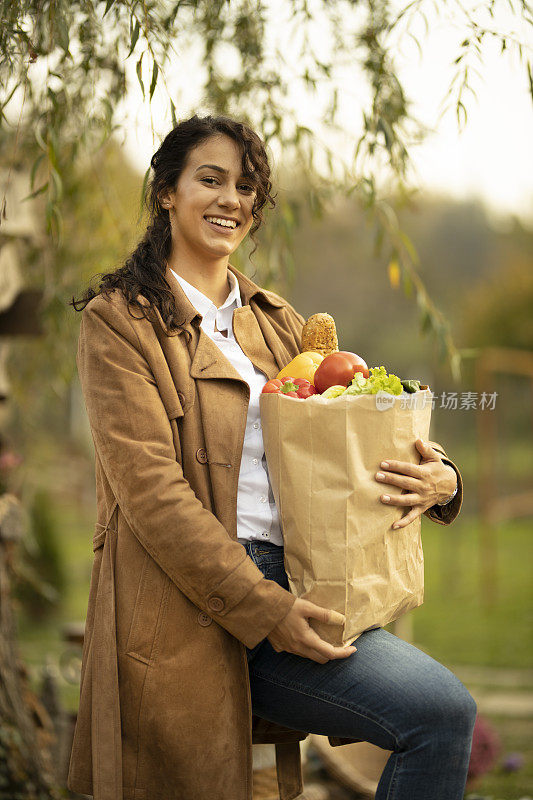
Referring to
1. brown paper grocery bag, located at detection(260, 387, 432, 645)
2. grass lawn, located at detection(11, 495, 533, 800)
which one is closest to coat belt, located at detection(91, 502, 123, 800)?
brown paper grocery bag, located at detection(260, 387, 432, 645)

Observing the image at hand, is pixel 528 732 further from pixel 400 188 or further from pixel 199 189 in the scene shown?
pixel 199 189

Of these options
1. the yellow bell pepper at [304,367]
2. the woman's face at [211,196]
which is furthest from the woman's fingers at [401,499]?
the woman's face at [211,196]

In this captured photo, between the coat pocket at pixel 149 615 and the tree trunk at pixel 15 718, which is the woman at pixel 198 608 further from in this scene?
the tree trunk at pixel 15 718

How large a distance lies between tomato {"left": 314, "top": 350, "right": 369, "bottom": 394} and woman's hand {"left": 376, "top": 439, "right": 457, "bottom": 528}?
0.61 feet

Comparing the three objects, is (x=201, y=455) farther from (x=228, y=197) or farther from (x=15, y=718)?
(x=15, y=718)

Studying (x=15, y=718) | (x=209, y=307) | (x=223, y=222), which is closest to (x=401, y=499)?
(x=209, y=307)

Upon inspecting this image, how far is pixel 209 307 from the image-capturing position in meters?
1.95

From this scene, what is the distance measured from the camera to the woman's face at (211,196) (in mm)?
1897

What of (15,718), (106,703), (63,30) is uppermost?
(63,30)

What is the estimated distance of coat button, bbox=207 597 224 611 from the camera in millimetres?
1677

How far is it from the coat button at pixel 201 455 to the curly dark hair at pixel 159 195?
0.27 meters

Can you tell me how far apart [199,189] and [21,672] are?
2097 millimetres

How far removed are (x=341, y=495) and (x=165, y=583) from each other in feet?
1.32

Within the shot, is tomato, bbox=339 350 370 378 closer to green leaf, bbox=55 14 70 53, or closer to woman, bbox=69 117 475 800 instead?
woman, bbox=69 117 475 800
